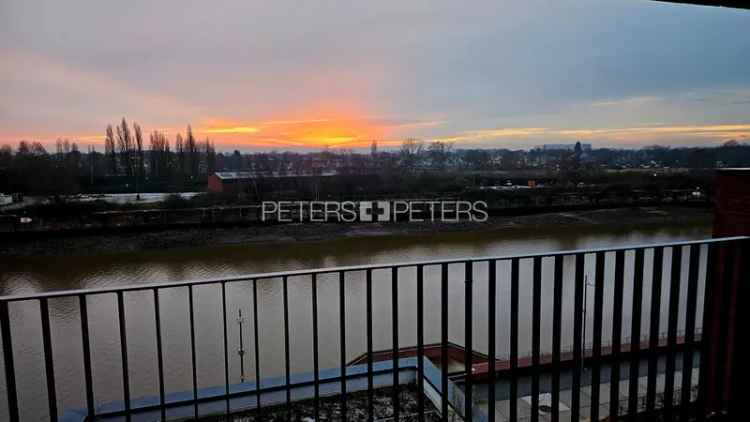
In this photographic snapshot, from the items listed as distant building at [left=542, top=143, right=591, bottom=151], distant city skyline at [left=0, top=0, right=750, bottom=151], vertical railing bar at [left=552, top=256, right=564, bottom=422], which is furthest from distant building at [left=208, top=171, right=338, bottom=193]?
vertical railing bar at [left=552, top=256, right=564, bottom=422]

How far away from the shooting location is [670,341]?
1738 mm

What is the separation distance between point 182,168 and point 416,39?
67.2 ft

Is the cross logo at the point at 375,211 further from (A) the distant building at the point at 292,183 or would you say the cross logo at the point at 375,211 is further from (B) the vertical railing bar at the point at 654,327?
(B) the vertical railing bar at the point at 654,327

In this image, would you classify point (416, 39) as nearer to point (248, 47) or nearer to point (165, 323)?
point (248, 47)

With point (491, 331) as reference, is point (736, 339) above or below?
below

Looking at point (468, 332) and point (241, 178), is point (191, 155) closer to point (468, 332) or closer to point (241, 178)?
point (241, 178)

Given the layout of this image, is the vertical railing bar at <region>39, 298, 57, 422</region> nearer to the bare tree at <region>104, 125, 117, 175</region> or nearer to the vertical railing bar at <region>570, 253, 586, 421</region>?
the vertical railing bar at <region>570, 253, 586, 421</region>

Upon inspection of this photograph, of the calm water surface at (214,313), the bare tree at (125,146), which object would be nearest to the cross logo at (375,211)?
the calm water surface at (214,313)

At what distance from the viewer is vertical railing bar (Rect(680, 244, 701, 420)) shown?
167 cm

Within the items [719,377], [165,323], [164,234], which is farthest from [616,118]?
→ [719,377]

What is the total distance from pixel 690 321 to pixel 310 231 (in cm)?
2035

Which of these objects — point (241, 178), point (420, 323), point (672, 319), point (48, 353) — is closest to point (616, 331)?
point (672, 319)

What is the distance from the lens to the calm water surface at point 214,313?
8188 mm

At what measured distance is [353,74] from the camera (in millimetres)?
23047
